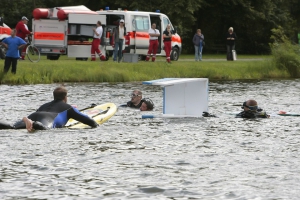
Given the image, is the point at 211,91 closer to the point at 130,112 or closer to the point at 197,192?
the point at 130,112

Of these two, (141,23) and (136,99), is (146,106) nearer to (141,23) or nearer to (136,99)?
(136,99)

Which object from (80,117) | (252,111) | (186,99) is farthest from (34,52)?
(80,117)

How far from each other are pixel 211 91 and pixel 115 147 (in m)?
15.1

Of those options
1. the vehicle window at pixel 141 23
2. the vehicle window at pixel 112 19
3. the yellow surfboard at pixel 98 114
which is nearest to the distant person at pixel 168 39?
the vehicle window at pixel 141 23

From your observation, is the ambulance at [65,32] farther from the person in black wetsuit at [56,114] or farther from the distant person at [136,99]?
the person in black wetsuit at [56,114]

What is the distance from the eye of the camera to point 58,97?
1736 centimetres

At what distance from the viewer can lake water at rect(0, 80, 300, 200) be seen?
36.8 ft

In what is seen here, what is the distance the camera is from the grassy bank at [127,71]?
3306cm

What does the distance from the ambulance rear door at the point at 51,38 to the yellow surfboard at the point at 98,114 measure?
20986mm

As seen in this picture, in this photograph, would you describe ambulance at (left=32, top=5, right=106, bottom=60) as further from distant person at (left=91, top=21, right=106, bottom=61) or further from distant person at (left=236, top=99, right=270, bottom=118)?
distant person at (left=236, top=99, right=270, bottom=118)

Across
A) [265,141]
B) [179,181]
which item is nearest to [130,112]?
[265,141]

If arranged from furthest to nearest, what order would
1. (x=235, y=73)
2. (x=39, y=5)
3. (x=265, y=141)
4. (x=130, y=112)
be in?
1. (x=39, y=5)
2. (x=235, y=73)
3. (x=130, y=112)
4. (x=265, y=141)

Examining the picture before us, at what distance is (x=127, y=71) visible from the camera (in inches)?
1395

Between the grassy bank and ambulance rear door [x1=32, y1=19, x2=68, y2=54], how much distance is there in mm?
4521
